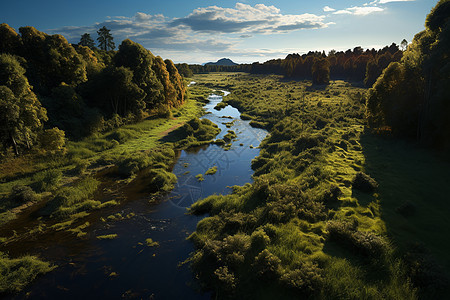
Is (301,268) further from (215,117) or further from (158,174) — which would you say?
(215,117)

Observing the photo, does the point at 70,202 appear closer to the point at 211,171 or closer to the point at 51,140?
the point at 51,140

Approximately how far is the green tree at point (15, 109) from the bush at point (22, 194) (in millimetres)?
7651

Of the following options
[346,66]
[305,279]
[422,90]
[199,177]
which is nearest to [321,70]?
[346,66]

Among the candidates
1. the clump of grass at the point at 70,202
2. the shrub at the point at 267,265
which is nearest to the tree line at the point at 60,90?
the clump of grass at the point at 70,202

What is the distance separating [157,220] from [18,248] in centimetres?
1056

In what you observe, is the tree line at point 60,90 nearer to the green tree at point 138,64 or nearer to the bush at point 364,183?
the green tree at point 138,64

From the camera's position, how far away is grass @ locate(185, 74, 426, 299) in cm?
1200

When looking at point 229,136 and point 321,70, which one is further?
point 321,70

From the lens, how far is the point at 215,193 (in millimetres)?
25312

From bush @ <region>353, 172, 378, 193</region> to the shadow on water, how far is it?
62cm

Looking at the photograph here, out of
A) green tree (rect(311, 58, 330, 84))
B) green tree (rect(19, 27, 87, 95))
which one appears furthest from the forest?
green tree (rect(311, 58, 330, 84))

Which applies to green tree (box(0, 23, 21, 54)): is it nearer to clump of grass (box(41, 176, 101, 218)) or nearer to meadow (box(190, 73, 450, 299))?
clump of grass (box(41, 176, 101, 218))

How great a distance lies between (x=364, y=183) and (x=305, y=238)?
33.8 feet

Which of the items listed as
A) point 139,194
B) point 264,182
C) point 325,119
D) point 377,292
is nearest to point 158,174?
point 139,194
